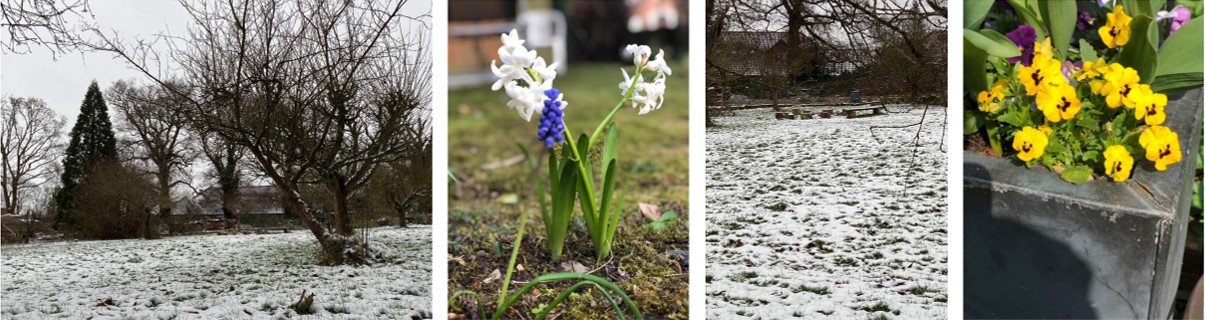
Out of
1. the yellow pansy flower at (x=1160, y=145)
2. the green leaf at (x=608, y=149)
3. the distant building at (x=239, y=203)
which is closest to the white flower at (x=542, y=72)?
the green leaf at (x=608, y=149)

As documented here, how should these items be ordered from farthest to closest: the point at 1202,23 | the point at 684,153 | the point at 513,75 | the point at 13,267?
the point at 684,153, the point at 1202,23, the point at 13,267, the point at 513,75

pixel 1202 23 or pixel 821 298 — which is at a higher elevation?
pixel 1202 23

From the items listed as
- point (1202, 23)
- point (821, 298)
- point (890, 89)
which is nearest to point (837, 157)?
point (890, 89)

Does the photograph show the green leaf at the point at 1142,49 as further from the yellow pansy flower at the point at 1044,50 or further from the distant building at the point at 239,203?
the distant building at the point at 239,203

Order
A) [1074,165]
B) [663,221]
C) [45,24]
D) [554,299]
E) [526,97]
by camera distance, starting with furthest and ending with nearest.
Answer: [663,221] < [1074,165] < [554,299] < [45,24] < [526,97]

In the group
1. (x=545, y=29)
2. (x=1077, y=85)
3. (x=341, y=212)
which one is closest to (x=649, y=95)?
(x=341, y=212)

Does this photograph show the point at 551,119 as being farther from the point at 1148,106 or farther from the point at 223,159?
the point at 1148,106

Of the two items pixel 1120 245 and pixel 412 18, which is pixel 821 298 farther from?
pixel 412 18
